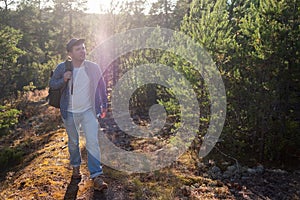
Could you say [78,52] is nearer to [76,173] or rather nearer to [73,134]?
[73,134]

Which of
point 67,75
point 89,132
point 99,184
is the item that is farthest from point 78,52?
point 99,184

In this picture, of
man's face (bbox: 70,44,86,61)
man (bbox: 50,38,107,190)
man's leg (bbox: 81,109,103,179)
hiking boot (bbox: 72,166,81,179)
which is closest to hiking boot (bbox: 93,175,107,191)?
man (bbox: 50,38,107,190)

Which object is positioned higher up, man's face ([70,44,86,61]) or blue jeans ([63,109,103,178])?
man's face ([70,44,86,61])

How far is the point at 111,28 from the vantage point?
49.4ft

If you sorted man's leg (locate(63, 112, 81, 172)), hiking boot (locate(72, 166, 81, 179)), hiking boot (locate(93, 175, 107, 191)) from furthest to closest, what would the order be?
hiking boot (locate(72, 166, 81, 179))
man's leg (locate(63, 112, 81, 172))
hiking boot (locate(93, 175, 107, 191))

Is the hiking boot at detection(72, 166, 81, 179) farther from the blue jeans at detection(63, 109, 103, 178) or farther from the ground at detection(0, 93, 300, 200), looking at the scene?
the blue jeans at detection(63, 109, 103, 178)

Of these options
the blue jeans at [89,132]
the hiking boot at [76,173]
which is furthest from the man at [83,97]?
the hiking boot at [76,173]

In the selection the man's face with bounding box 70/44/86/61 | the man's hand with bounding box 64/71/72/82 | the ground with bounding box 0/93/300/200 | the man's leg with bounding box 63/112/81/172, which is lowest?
the ground with bounding box 0/93/300/200

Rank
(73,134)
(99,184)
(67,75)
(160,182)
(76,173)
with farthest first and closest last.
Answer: (160,182)
(76,173)
(73,134)
(99,184)
(67,75)

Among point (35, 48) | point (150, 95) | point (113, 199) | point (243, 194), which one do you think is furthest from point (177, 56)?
point (35, 48)

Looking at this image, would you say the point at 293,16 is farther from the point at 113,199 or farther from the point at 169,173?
the point at 113,199


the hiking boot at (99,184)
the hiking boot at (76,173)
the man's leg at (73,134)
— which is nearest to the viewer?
the hiking boot at (99,184)

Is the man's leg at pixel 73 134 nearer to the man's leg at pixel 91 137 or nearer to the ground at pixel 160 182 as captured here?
the man's leg at pixel 91 137

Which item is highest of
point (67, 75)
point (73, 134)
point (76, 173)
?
point (67, 75)
